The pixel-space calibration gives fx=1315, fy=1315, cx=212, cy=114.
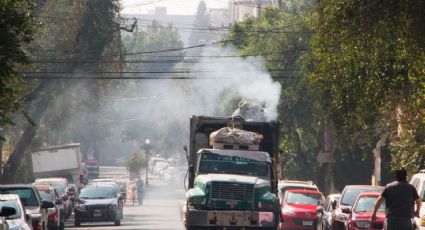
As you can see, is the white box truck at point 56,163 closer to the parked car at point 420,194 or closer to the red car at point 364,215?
the red car at point 364,215

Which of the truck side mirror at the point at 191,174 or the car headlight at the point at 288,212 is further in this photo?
the car headlight at the point at 288,212

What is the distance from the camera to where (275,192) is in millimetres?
32344

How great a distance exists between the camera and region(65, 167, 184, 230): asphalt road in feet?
154

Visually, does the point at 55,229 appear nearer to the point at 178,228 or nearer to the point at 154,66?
the point at 178,228

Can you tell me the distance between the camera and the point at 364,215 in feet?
104

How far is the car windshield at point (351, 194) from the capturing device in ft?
117

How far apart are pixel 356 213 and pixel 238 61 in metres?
27.5

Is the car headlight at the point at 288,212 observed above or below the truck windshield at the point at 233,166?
below

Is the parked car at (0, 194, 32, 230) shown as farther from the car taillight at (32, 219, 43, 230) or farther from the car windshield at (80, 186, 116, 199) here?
the car windshield at (80, 186, 116, 199)

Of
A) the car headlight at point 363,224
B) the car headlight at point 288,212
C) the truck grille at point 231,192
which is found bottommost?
the car headlight at point 288,212

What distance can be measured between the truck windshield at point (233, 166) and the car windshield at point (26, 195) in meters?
4.59

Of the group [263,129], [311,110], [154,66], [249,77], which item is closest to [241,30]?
[311,110]

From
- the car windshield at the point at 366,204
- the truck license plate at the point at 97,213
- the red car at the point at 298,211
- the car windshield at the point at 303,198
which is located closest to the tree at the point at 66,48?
the truck license plate at the point at 97,213

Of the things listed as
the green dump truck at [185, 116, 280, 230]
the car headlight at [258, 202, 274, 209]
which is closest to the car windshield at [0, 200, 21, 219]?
the green dump truck at [185, 116, 280, 230]
